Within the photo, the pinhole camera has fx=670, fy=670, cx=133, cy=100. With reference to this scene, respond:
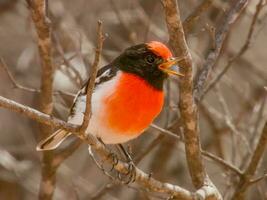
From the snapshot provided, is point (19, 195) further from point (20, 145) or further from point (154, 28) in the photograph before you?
point (154, 28)

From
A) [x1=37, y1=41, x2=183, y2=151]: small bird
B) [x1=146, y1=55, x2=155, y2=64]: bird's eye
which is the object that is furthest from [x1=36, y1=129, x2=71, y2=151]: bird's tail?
[x1=146, y1=55, x2=155, y2=64]: bird's eye

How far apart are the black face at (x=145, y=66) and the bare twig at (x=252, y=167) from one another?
71cm

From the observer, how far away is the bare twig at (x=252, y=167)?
4117mm

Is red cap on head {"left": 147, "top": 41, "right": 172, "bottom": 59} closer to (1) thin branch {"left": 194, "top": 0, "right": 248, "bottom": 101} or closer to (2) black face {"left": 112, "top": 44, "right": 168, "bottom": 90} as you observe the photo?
(2) black face {"left": 112, "top": 44, "right": 168, "bottom": 90}

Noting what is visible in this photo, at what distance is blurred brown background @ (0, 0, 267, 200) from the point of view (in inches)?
235

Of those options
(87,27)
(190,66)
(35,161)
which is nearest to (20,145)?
(35,161)

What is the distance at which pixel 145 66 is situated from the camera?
4266 mm

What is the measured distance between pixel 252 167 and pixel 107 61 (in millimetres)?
2554

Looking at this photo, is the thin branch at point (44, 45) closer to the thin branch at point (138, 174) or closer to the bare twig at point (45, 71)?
the bare twig at point (45, 71)

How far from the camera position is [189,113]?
3869 millimetres

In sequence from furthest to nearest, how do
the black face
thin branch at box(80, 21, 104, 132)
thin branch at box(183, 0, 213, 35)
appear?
thin branch at box(183, 0, 213, 35) < the black face < thin branch at box(80, 21, 104, 132)

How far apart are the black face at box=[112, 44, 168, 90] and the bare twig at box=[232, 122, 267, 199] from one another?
709mm

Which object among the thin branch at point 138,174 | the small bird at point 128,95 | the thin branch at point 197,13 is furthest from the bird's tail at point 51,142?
the thin branch at point 197,13

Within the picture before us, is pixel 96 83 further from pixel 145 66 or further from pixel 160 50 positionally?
pixel 160 50
